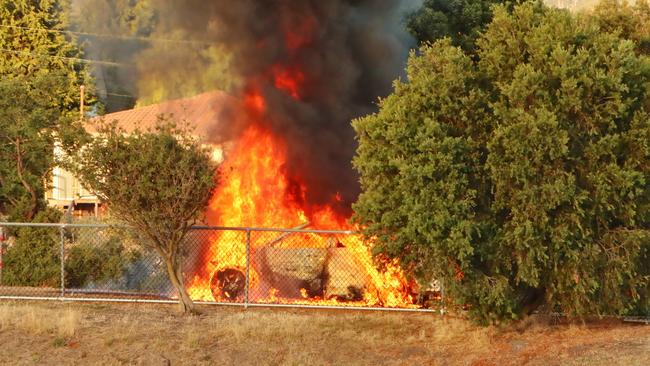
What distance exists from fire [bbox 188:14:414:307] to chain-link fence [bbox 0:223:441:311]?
23 mm

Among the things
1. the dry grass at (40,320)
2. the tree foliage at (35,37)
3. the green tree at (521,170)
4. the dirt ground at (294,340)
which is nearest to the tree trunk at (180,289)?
the dirt ground at (294,340)

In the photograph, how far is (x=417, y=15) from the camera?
21.1 m

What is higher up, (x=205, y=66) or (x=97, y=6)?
(x=97, y=6)

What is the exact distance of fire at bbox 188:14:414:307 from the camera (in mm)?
14867

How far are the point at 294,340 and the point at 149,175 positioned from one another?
3.42 meters

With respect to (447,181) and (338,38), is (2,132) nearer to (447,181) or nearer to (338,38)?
(338,38)

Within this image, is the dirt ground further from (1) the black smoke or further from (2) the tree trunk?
(1) the black smoke

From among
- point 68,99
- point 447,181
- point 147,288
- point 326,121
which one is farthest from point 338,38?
point 68,99

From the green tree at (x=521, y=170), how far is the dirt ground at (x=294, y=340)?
606 millimetres

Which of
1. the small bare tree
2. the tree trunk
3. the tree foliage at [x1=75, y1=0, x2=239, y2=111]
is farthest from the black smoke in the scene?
the small bare tree

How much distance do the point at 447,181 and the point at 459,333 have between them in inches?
103

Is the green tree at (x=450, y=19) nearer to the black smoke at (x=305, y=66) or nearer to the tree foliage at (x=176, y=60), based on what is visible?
the black smoke at (x=305, y=66)

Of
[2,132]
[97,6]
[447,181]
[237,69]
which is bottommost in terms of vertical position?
[447,181]

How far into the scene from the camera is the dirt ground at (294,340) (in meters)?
10.1
